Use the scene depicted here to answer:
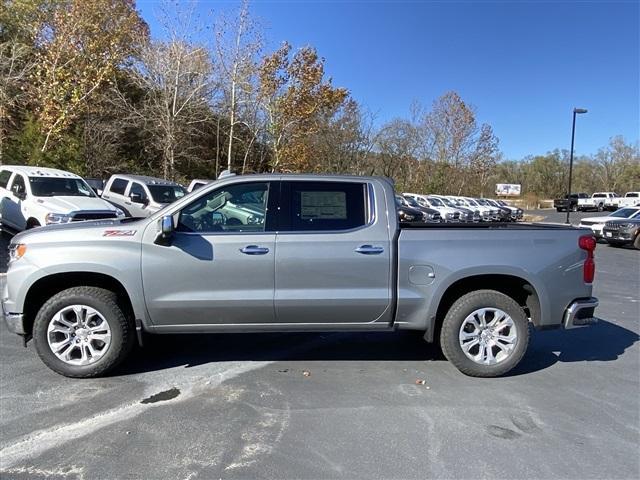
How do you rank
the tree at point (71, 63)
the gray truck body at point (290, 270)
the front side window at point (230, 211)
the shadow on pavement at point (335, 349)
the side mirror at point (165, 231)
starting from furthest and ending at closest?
the tree at point (71, 63), the shadow on pavement at point (335, 349), the front side window at point (230, 211), the gray truck body at point (290, 270), the side mirror at point (165, 231)

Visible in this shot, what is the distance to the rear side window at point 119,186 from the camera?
15305mm

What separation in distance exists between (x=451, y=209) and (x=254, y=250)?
3152 centimetres

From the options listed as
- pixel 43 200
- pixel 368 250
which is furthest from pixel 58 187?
pixel 368 250

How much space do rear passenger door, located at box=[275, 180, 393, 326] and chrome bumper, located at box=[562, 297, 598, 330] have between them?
1.68 meters

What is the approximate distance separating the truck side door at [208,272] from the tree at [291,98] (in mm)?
25206

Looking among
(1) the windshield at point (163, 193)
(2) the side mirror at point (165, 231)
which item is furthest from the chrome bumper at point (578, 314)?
(1) the windshield at point (163, 193)

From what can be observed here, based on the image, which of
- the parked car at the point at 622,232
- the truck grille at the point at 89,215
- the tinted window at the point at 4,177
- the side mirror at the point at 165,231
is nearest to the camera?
the side mirror at the point at 165,231

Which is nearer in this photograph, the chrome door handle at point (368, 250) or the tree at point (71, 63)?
the chrome door handle at point (368, 250)

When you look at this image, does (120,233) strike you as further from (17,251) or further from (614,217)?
(614,217)

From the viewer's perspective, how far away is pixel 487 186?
197ft

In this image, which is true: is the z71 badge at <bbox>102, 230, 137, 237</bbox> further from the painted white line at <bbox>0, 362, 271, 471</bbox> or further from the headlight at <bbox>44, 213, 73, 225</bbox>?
the headlight at <bbox>44, 213, 73, 225</bbox>

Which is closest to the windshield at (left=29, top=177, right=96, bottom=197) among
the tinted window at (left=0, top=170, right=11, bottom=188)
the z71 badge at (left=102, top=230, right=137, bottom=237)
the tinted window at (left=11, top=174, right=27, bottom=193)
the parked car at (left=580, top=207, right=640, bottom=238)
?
the tinted window at (left=11, top=174, right=27, bottom=193)

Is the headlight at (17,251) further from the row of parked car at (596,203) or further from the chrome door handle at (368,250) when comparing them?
the row of parked car at (596,203)

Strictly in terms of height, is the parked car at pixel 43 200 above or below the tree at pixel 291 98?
below
